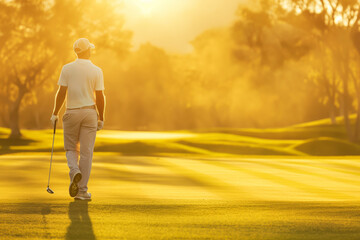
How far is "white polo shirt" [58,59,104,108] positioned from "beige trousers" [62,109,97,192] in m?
0.14

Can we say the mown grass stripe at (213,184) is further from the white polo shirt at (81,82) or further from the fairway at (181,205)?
the white polo shirt at (81,82)

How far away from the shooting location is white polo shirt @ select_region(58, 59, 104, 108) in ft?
31.2

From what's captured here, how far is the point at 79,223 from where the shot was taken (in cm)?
737

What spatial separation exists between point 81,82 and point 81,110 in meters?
0.41

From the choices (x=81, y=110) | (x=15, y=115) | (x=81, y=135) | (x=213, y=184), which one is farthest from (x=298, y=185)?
(x=15, y=115)

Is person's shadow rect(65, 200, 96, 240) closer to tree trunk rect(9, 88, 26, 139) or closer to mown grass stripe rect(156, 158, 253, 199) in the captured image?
mown grass stripe rect(156, 158, 253, 199)

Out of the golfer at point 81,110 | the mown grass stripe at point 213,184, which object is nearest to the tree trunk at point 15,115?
the mown grass stripe at point 213,184

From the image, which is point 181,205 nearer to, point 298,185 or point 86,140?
point 86,140

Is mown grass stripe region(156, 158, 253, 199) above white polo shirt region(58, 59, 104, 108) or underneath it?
underneath

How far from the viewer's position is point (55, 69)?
158ft

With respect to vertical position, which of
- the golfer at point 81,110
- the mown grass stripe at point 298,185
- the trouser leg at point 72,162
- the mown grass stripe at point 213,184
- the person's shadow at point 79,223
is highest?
the golfer at point 81,110

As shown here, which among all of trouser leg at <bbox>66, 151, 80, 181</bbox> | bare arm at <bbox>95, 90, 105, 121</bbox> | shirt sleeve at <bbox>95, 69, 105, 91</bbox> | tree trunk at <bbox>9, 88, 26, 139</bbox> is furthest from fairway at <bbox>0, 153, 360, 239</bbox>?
tree trunk at <bbox>9, 88, 26, 139</bbox>

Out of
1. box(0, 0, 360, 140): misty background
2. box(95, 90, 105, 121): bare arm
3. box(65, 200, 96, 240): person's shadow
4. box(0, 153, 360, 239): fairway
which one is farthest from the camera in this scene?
box(0, 0, 360, 140): misty background

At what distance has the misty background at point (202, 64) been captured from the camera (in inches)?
1736
